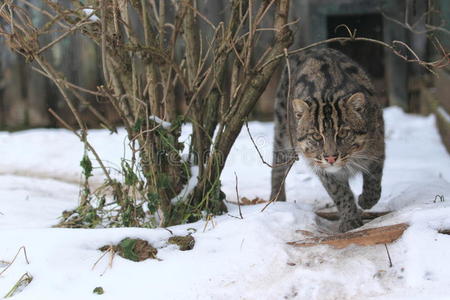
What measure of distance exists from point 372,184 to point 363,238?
1.37 m

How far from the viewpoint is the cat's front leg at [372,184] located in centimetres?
525

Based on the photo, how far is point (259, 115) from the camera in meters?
9.86

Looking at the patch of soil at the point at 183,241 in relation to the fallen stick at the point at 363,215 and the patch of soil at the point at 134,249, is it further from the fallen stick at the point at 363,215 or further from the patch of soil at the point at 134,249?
the fallen stick at the point at 363,215

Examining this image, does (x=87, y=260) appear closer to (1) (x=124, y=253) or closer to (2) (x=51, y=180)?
(1) (x=124, y=253)

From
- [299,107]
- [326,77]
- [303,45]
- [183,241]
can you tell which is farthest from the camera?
[303,45]

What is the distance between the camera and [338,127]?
188 inches

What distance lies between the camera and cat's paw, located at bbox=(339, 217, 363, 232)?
189 inches

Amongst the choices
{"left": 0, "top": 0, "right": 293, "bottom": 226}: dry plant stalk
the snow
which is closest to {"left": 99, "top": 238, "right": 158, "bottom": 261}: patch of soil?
{"left": 0, "top": 0, "right": 293, "bottom": 226}: dry plant stalk

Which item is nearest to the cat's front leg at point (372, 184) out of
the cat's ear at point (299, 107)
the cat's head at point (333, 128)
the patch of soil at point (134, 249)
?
the cat's head at point (333, 128)

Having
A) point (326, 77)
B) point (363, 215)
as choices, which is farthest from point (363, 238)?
point (326, 77)

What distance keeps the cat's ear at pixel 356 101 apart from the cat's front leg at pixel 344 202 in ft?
1.93

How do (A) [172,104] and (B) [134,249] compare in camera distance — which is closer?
(B) [134,249]

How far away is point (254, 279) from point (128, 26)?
1.77m

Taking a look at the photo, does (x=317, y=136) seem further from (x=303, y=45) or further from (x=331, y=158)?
(x=303, y=45)
